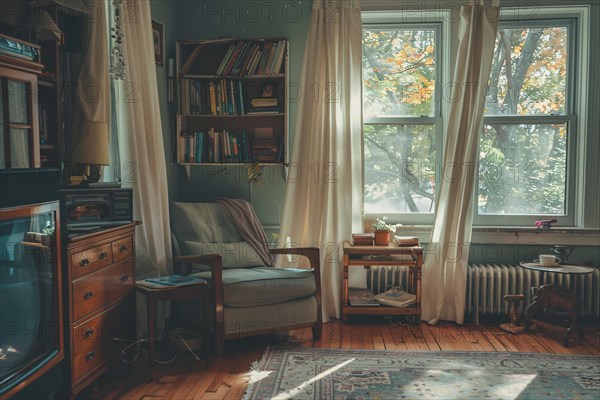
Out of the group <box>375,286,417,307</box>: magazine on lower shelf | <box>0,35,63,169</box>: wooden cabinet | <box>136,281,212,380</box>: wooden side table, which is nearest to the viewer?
<box>0,35,63,169</box>: wooden cabinet

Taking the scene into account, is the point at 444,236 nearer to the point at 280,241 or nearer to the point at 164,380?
the point at 280,241

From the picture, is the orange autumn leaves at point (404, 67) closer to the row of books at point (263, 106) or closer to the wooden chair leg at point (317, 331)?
the row of books at point (263, 106)

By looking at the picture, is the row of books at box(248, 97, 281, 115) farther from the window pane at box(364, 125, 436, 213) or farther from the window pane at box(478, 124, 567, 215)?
the window pane at box(478, 124, 567, 215)

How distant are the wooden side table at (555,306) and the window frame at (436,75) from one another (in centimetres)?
88

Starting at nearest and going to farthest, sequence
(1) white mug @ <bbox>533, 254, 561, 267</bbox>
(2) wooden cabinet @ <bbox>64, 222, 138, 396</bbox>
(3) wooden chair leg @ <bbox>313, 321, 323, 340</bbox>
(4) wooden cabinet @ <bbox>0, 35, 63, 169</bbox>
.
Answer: (4) wooden cabinet @ <bbox>0, 35, 63, 169</bbox> < (2) wooden cabinet @ <bbox>64, 222, 138, 396</bbox> < (3) wooden chair leg @ <bbox>313, 321, 323, 340</bbox> < (1) white mug @ <bbox>533, 254, 561, 267</bbox>

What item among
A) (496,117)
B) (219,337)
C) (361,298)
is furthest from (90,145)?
(496,117)

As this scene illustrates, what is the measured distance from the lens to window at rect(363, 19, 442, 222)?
429 centimetres

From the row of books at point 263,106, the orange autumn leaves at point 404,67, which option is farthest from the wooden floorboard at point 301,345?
the orange autumn leaves at point 404,67

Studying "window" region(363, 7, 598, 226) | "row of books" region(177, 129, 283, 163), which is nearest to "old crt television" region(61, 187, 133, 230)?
"row of books" region(177, 129, 283, 163)

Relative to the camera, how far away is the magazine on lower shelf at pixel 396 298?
12.8 feet

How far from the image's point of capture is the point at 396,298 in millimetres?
3953

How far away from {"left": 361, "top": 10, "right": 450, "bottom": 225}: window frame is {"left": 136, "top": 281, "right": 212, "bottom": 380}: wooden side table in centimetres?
148

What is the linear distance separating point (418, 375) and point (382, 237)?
1.13m

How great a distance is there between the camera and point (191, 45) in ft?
13.7
